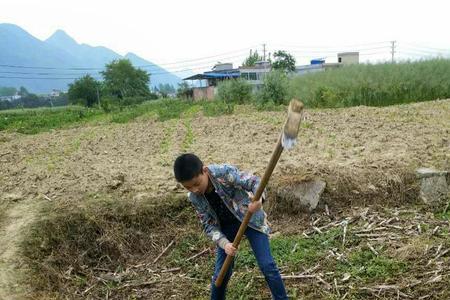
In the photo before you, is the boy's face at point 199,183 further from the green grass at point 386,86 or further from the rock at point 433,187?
the green grass at point 386,86

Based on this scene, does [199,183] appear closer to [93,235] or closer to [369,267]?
[369,267]

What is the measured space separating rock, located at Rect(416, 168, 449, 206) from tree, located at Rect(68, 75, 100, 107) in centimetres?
5351

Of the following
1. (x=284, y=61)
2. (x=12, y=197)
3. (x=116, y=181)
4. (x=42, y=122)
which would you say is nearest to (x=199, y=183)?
(x=116, y=181)

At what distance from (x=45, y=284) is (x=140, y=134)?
25.7 feet

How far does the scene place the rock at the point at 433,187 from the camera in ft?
15.5

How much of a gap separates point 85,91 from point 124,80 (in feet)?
23.9

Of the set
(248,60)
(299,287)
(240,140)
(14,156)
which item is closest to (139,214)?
(299,287)

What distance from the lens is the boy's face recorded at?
2532mm

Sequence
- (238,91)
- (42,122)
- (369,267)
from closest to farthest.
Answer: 1. (369,267)
2. (42,122)
3. (238,91)

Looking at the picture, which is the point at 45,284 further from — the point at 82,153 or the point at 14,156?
the point at 14,156

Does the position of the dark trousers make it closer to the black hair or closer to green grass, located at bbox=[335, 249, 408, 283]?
the black hair

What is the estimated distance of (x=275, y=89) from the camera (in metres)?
18.6

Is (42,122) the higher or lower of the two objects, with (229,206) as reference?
lower

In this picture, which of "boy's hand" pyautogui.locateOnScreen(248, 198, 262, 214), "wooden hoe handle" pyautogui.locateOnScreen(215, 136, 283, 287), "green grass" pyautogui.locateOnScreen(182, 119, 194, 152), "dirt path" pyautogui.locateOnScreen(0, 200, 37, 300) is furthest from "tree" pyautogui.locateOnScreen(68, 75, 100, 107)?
"boy's hand" pyautogui.locateOnScreen(248, 198, 262, 214)
